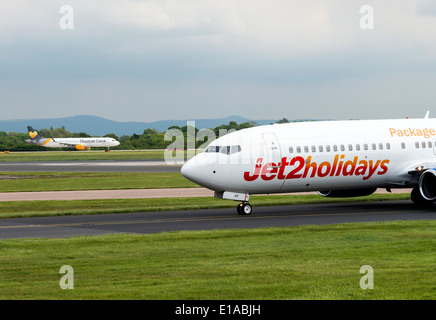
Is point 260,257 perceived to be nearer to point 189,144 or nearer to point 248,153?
point 248,153

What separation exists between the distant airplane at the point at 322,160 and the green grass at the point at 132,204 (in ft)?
12.7

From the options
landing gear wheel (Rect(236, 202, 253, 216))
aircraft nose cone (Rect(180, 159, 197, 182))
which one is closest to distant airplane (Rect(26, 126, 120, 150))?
landing gear wheel (Rect(236, 202, 253, 216))

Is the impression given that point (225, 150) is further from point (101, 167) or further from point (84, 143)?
point (84, 143)

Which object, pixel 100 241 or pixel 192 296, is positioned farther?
pixel 100 241

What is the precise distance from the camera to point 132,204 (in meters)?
38.8

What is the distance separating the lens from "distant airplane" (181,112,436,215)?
3131 cm

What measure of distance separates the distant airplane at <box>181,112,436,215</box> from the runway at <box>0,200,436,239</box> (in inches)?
42.1

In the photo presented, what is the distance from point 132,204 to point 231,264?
20295 mm

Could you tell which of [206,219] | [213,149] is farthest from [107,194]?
[206,219]

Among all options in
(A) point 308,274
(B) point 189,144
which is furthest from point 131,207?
(B) point 189,144

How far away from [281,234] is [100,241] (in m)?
5.95

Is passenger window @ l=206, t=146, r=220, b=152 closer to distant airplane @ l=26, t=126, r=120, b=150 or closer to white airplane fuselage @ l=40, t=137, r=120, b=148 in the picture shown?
distant airplane @ l=26, t=126, r=120, b=150

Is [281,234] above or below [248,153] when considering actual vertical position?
below
